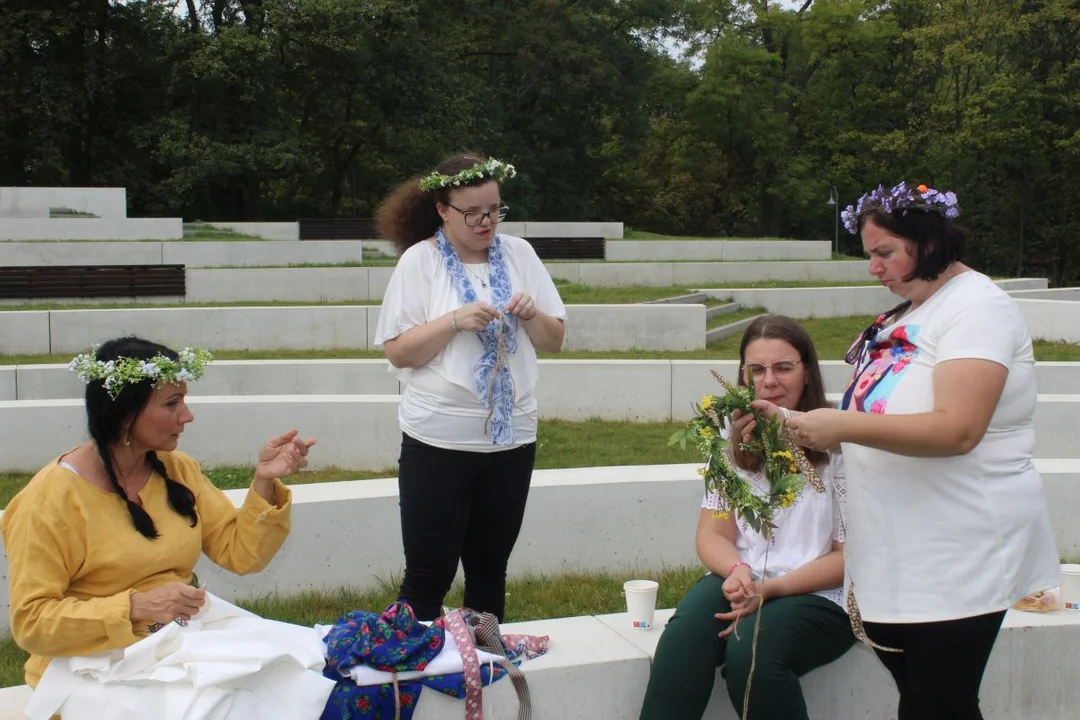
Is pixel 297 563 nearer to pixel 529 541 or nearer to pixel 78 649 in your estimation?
pixel 529 541

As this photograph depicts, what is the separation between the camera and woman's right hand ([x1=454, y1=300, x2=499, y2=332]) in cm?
319

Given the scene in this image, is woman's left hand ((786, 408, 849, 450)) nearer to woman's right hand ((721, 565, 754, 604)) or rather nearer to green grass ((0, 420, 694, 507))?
woman's right hand ((721, 565, 754, 604))

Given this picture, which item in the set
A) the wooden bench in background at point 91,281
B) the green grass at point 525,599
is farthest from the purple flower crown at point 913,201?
the wooden bench in background at point 91,281

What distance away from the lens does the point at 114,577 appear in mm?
2729

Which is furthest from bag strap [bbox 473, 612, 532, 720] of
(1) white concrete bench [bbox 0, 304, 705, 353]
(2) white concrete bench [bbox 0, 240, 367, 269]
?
(2) white concrete bench [bbox 0, 240, 367, 269]

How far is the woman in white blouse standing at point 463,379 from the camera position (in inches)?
128

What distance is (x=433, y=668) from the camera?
285 centimetres

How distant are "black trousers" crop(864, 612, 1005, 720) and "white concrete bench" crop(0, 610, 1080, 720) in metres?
0.73

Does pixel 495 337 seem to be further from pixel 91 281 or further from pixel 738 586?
pixel 91 281

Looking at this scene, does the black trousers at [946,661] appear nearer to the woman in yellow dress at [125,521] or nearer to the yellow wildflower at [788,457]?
the yellow wildflower at [788,457]

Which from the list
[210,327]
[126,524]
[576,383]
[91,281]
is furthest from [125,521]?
[91,281]

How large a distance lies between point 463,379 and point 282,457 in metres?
0.59

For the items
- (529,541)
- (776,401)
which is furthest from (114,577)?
(529,541)

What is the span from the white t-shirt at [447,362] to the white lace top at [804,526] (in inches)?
29.4
